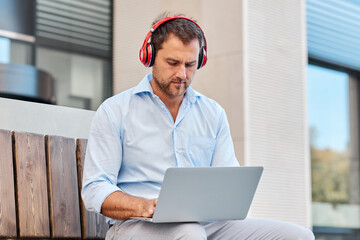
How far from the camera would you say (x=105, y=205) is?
8.04 ft

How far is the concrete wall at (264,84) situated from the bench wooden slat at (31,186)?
290 cm

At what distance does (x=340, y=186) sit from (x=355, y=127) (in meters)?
1.01

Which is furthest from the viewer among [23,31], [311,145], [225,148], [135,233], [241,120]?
[311,145]

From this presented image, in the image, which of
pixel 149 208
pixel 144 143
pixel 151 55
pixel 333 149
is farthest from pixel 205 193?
pixel 333 149

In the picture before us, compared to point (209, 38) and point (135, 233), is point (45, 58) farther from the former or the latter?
point (135, 233)

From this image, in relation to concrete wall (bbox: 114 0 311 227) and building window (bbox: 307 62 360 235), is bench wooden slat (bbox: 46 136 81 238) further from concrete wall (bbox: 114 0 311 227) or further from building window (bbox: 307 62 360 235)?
building window (bbox: 307 62 360 235)

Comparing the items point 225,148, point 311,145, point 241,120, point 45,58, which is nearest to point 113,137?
point 225,148

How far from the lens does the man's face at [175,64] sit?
270 centimetres

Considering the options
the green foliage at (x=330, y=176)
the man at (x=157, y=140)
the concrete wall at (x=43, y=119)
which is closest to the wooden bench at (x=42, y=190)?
the concrete wall at (x=43, y=119)

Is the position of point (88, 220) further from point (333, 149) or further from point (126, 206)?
point (333, 149)

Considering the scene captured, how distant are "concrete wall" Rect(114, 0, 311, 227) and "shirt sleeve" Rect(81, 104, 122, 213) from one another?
3.12m

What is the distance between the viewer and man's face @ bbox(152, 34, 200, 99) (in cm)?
270

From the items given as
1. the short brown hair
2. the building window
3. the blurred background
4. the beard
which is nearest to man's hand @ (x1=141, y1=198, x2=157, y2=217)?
the beard

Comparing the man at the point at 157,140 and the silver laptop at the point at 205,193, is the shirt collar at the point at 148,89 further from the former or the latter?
the silver laptop at the point at 205,193
